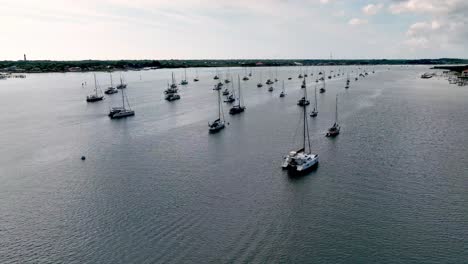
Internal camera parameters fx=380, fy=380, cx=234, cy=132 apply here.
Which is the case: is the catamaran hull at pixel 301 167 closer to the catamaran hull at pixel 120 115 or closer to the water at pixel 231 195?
the water at pixel 231 195

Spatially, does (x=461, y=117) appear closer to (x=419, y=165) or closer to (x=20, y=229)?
(x=419, y=165)

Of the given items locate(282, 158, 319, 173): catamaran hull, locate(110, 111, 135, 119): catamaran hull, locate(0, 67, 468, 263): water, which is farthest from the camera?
locate(110, 111, 135, 119): catamaran hull

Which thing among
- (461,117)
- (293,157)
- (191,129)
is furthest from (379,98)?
(293,157)

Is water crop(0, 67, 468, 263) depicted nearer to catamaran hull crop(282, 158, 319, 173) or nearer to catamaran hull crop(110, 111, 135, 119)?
catamaran hull crop(282, 158, 319, 173)

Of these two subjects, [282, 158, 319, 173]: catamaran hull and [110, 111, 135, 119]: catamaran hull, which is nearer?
[282, 158, 319, 173]: catamaran hull

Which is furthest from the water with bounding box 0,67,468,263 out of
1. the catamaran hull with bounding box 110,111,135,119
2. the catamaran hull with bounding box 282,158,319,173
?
the catamaran hull with bounding box 110,111,135,119

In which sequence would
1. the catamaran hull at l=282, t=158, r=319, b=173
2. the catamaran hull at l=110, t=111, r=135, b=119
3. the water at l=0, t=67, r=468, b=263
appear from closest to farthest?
the water at l=0, t=67, r=468, b=263 < the catamaran hull at l=282, t=158, r=319, b=173 < the catamaran hull at l=110, t=111, r=135, b=119

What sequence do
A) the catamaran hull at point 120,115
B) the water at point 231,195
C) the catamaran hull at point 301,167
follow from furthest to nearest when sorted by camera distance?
the catamaran hull at point 120,115, the catamaran hull at point 301,167, the water at point 231,195

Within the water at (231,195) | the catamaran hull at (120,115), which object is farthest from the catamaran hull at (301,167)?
the catamaran hull at (120,115)

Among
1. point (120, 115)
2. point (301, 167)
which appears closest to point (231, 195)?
point (301, 167)
